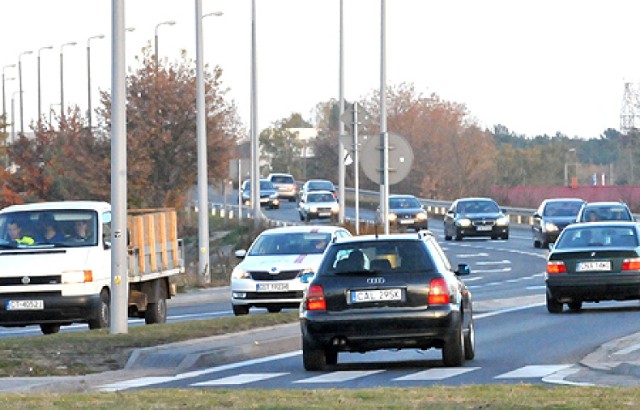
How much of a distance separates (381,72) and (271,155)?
398 feet

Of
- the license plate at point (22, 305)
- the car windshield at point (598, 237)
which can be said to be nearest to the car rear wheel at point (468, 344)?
the license plate at point (22, 305)

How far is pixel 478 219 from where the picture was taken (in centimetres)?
6494

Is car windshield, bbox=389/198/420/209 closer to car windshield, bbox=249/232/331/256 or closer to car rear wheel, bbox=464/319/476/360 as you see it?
car windshield, bbox=249/232/331/256

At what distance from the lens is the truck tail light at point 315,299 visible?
18.0 m

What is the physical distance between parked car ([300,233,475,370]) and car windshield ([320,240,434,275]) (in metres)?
0.01

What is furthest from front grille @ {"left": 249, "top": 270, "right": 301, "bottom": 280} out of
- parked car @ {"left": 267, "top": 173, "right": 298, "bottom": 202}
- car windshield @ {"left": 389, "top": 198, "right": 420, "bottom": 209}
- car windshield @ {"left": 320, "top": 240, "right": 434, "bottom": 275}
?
parked car @ {"left": 267, "top": 173, "right": 298, "bottom": 202}

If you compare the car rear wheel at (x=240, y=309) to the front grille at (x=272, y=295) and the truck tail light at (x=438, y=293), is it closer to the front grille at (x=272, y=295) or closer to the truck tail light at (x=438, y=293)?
the front grille at (x=272, y=295)

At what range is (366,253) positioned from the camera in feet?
61.5

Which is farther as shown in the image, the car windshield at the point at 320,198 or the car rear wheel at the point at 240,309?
the car windshield at the point at 320,198

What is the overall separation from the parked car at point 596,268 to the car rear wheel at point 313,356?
402 inches

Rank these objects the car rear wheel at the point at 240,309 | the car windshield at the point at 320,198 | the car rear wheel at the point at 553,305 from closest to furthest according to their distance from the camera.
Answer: the car rear wheel at the point at 553,305 → the car rear wheel at the point at 240,309 → the car windshield at the point at 320,198

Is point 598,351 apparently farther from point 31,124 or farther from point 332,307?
point 31,124

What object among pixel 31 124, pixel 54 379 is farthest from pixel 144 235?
pixel 31 124

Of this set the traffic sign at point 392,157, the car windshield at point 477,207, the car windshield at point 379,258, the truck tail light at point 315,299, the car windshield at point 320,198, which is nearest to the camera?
the truck tail light at point 315,299
